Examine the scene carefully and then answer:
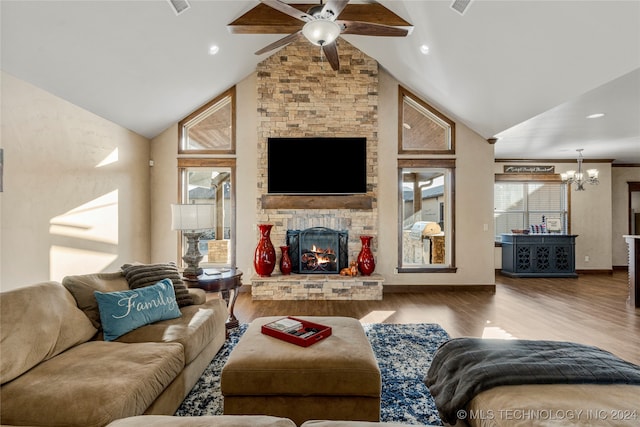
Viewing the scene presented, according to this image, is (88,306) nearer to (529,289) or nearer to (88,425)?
(88,425)

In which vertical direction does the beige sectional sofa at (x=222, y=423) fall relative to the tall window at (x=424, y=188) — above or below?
below

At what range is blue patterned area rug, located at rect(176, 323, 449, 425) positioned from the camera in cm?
213

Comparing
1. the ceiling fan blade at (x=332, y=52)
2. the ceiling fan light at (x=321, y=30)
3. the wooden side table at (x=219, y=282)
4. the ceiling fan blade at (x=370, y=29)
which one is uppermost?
the ceiling fan blade at (x=370, y=29)

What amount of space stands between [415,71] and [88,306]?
4735 millimetres

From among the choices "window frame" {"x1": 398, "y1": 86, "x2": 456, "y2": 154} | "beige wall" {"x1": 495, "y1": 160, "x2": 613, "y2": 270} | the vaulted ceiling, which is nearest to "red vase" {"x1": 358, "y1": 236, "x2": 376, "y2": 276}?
"window frame" {"x1": 398, "y1": 86, "x2": 456, "y2": 154}

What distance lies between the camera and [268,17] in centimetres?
A: 410

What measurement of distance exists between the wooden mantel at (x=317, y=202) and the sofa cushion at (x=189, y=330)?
103 inches

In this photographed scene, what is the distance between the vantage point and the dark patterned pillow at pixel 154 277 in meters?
2.64

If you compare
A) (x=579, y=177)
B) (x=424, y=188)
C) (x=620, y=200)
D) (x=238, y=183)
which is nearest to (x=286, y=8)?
(x=238, y=183)

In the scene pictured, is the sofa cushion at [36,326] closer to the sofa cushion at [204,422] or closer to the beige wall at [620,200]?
the sofa cushion at [204,422]

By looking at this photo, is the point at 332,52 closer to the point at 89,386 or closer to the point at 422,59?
the point at 422,59

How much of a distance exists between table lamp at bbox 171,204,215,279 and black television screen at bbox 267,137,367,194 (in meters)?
1.89

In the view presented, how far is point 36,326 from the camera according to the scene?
71.1 inches

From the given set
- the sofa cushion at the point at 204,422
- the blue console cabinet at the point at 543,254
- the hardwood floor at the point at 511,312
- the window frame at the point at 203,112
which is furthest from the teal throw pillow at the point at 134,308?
the blue console cabinet at the point at 543,254
